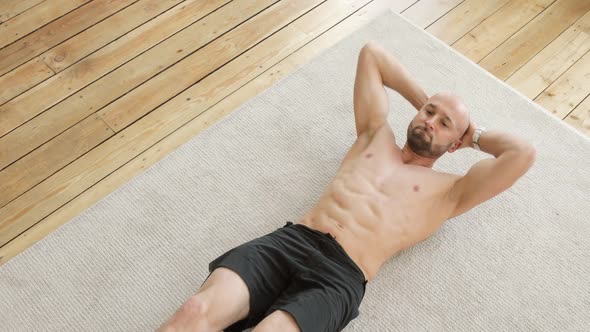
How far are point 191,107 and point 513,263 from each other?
1.38m

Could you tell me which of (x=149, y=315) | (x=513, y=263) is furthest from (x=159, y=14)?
(x=513, y=263)

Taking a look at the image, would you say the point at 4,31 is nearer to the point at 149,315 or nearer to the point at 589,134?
the point at 149,315

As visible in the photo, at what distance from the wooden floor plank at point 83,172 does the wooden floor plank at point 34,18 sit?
30.4 inches

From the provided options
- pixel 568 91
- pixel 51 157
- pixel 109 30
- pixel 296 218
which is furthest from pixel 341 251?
pixel 109 30

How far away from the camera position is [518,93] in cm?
240

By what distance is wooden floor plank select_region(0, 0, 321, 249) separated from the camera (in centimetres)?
208

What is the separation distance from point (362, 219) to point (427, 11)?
140 centimetres

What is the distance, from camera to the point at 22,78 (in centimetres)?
247

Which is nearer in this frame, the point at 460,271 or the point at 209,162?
the point at 460,271

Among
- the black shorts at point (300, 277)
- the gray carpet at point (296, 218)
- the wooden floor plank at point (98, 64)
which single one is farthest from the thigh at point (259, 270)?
the wooden floor plank at point (98, 64)

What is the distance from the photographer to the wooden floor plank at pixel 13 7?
2676mm

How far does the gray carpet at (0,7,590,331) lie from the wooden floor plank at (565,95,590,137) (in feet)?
0.30

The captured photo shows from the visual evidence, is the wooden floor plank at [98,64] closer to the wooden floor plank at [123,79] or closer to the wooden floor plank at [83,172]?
the wooden floor plank at [123,79]

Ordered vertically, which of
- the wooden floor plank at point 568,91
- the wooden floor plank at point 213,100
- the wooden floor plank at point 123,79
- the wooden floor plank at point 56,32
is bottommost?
the wooden floor plank at point 568,91
